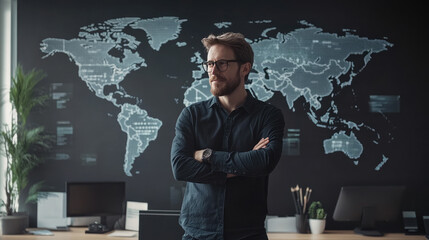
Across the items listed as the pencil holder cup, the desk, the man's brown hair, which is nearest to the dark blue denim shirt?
the man's brown hair

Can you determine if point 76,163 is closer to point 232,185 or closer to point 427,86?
point 232,185

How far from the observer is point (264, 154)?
84.4 inches

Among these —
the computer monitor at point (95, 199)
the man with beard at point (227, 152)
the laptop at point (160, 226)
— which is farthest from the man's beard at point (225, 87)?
the computer monitor at point (95, 199)

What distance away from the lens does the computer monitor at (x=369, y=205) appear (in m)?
3.77

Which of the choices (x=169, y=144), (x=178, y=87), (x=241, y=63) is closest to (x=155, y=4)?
(x=178, y=87)

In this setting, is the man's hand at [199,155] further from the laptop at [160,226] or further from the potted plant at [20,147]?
the potted plant at [20,147]

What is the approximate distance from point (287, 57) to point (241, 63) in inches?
83.2

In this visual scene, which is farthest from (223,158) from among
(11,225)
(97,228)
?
(11,225)

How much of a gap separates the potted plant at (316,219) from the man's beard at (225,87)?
6.77ft

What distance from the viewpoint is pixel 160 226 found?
2744mm

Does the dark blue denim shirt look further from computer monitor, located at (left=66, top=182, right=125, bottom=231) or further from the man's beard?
computer monitor, located at (left=66, top=182, right=125, bottom=231)

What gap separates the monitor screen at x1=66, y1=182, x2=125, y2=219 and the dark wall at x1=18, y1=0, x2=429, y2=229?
0.72 feet

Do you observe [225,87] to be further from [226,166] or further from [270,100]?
[270,100]

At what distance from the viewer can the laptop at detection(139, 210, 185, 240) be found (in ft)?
8.89
